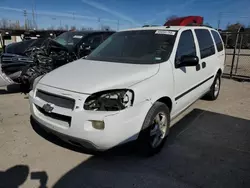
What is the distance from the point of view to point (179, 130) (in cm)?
384

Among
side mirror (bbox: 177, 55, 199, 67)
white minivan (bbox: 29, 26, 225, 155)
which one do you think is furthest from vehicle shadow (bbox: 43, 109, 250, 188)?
side mirror (bbox: 177, 55, 199, 67)

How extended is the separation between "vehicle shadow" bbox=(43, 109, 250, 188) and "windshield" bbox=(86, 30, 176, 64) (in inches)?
55.7

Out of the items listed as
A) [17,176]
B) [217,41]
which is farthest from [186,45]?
[17,176]

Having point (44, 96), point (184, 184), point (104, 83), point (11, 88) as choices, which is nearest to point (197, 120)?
point (184, 184)

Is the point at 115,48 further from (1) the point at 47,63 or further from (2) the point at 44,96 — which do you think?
(1) the point at 47,63

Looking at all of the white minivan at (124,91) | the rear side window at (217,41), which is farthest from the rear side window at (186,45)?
the rear side window at (217,41)

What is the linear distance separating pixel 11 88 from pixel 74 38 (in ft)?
8.60

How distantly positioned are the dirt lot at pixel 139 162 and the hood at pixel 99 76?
1.04 metres

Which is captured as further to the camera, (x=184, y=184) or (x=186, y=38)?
(x=186, y=38)

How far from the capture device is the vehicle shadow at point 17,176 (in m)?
2.42

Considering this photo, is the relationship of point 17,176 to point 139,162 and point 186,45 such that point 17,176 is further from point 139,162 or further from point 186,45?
point 186,45

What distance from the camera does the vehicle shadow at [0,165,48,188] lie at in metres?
2.42

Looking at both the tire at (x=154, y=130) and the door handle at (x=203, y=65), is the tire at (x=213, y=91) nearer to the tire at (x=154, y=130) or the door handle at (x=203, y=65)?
the door handle at (x=203, y=65)

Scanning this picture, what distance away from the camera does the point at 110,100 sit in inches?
95.0
